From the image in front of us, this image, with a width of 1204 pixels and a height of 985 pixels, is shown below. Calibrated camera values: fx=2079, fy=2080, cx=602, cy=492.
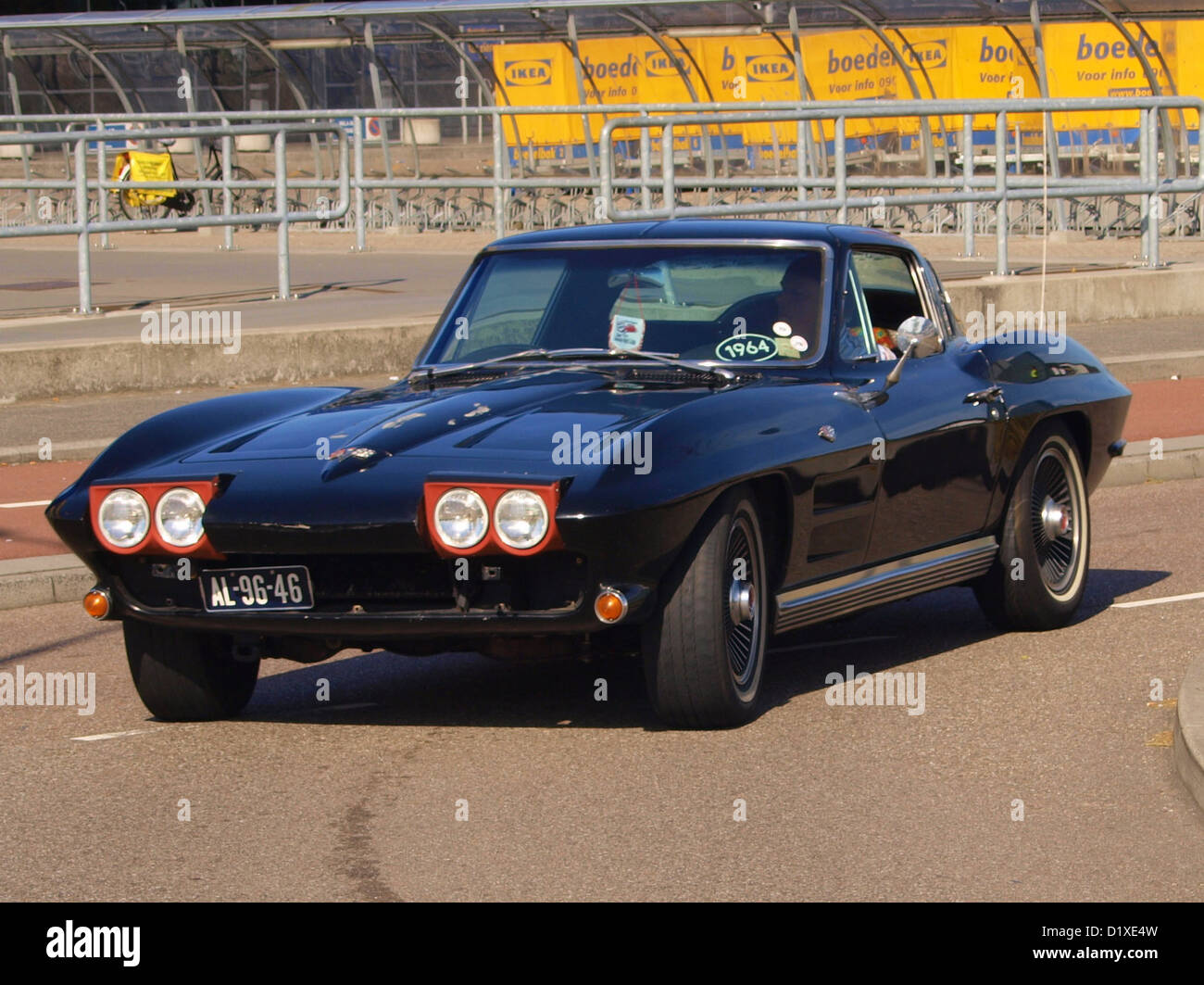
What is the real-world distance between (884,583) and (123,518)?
2.52 m

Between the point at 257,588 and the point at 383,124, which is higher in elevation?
the point at 383,124

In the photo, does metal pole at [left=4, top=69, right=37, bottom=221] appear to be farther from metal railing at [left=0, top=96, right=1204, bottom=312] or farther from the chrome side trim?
the chrome side trim

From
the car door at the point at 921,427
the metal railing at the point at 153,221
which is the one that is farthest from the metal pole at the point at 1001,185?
the car door at the point at 921,427

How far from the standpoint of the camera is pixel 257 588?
5973 millimetres

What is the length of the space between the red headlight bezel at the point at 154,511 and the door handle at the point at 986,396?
2.84m

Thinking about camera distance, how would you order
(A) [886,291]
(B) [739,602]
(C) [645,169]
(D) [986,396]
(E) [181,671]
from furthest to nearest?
(C) [645,169], (A) [886,291], (D) [986,396], (E) [181,671], (B) [739,602]

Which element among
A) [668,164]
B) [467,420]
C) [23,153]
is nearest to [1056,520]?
[467,420]

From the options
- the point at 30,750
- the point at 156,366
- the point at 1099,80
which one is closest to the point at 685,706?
the point at 30,750

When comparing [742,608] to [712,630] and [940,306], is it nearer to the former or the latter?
[712,630]

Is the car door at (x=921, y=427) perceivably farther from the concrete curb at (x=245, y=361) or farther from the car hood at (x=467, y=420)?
the concrete curb at (x=245, y=361)

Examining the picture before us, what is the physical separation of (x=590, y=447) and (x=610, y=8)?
77.3 feet

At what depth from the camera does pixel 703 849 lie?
5059mm
